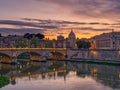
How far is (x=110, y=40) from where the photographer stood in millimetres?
97438

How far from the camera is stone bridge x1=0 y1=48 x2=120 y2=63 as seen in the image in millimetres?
71312

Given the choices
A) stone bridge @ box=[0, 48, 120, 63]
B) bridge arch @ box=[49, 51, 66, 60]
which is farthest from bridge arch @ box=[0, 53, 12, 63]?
bridge arch @ box=[49, 51, 66, 60]

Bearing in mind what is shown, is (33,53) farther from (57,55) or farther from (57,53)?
(57,55)

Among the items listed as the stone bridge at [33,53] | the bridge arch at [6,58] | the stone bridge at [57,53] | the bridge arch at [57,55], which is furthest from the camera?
the bridge arch at [57,55]

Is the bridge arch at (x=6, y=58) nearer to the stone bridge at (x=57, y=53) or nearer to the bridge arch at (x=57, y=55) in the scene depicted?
the stone bridge at (x=57, y=53)

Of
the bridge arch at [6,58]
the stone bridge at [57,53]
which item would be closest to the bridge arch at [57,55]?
the stone bridge at [57,53]

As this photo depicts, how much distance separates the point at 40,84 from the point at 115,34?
60106mm

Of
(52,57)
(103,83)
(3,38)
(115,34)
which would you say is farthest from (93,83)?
Answer: (3,38)

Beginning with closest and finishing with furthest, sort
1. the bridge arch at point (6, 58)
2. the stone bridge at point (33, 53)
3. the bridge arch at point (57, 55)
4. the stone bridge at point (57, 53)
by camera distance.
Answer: the stone bridge at point (57, 53) → the stone bridge at point (33, 53) → the bridge arch at point (6, 58) → the bridge arch at point (57, 55)

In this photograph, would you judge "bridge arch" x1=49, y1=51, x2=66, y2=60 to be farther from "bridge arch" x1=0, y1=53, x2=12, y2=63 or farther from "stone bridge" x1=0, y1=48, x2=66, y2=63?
"bridge arch" x1=0, y1=53, x2=12, y2=63

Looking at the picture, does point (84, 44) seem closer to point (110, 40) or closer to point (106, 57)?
point (110, 40)

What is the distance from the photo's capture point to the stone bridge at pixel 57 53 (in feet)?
234

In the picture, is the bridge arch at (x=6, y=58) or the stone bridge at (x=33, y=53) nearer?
the stone bridge at (x=33, y=53)

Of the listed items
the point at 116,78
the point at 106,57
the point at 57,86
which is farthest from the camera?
the point at 106,57
